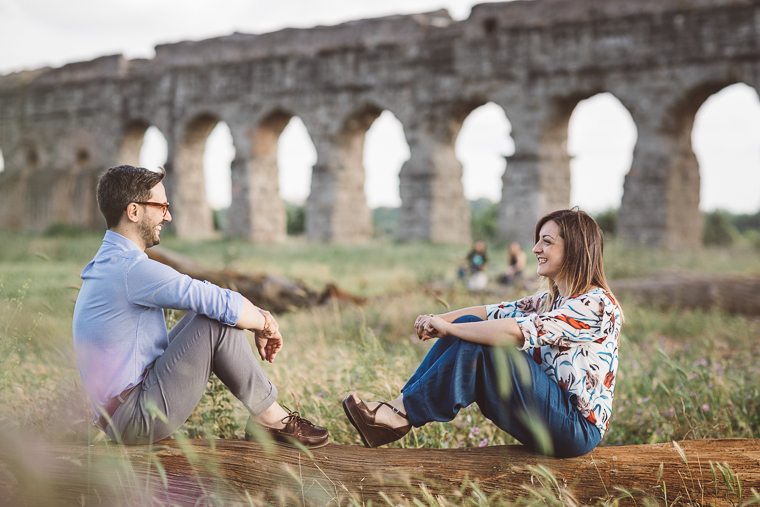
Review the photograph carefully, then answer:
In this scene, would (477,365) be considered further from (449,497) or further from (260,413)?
(260,413)

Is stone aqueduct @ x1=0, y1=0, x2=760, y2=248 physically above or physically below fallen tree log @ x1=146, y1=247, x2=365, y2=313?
above

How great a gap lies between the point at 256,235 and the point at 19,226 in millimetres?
9763

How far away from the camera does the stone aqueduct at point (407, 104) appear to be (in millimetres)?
15453

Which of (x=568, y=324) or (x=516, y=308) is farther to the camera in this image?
(x=516, y=308)

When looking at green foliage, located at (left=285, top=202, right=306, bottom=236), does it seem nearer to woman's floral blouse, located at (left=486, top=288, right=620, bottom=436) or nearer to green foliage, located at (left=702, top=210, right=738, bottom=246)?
green foliage, located at (left=702, top=210, right=738, bottom=246)

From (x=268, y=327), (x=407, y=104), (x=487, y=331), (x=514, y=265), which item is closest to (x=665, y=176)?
(x=407, y=104)

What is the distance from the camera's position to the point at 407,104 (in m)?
18.4

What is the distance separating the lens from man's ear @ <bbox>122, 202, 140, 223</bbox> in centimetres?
273

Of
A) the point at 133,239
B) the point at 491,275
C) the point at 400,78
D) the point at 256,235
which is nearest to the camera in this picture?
the point at 133,239

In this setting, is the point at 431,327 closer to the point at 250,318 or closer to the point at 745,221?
the point at 250,318

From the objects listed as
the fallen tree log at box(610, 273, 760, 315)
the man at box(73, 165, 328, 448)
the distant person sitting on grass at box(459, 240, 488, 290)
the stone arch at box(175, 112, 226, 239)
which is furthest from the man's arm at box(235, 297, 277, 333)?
the stone arch at box(175, 112, 226, 239)

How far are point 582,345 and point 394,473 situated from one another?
2.98ft

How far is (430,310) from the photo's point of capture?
731 cm

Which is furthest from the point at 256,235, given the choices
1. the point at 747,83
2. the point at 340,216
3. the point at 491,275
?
the point at 747,83
